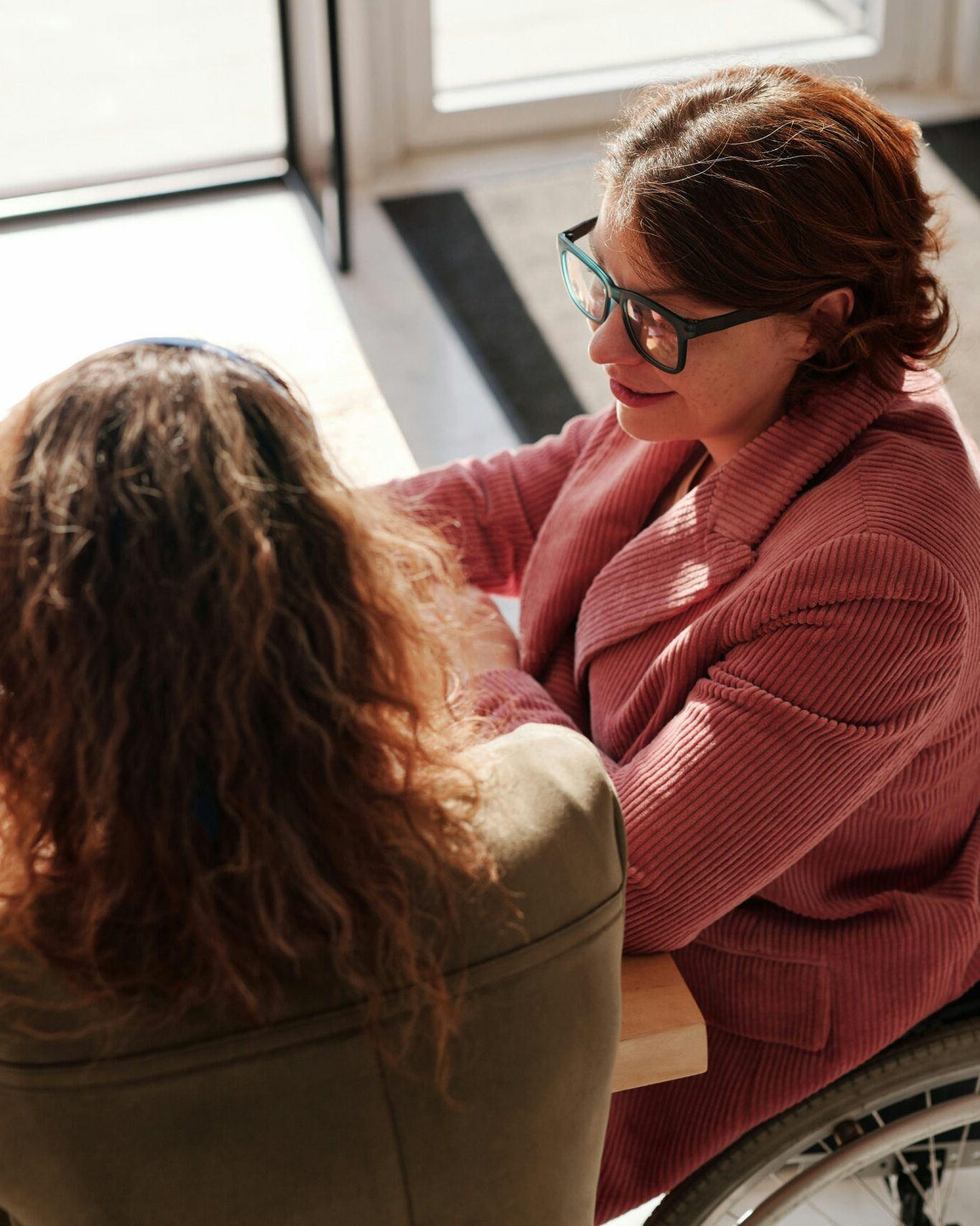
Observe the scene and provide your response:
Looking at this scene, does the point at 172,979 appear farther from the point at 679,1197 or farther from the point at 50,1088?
the point at 679,1197

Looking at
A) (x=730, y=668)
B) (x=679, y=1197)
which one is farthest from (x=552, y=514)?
(x=679, y=1197)

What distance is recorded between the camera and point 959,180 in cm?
369

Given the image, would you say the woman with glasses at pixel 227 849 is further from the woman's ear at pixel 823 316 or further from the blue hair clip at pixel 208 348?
the woman's ear at pixel 823 316

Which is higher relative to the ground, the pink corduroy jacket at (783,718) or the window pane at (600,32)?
the pink corduroy jacket at (783,718)

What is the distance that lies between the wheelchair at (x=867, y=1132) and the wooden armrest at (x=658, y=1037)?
263mm

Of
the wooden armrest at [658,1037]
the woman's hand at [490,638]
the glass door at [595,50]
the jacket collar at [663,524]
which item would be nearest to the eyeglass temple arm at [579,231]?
the jacket collar at [663,524]

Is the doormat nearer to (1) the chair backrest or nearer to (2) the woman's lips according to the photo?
(2) the woman's lips

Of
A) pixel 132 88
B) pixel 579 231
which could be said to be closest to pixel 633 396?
pixel 579 231

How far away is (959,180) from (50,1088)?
3.57 meters

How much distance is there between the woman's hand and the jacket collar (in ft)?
0.12

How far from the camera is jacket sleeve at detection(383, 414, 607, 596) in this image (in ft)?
5.25

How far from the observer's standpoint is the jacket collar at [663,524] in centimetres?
122

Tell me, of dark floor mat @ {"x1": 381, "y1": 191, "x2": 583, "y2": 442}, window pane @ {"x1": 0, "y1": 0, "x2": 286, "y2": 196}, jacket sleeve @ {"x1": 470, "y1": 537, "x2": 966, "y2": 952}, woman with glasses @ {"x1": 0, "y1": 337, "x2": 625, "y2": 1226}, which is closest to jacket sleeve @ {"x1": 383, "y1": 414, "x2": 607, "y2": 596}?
jacket sleeve @ {"x1": 470, "y1": 537, "x2": 966, "y2": 952}

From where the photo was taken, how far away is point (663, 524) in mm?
1344
